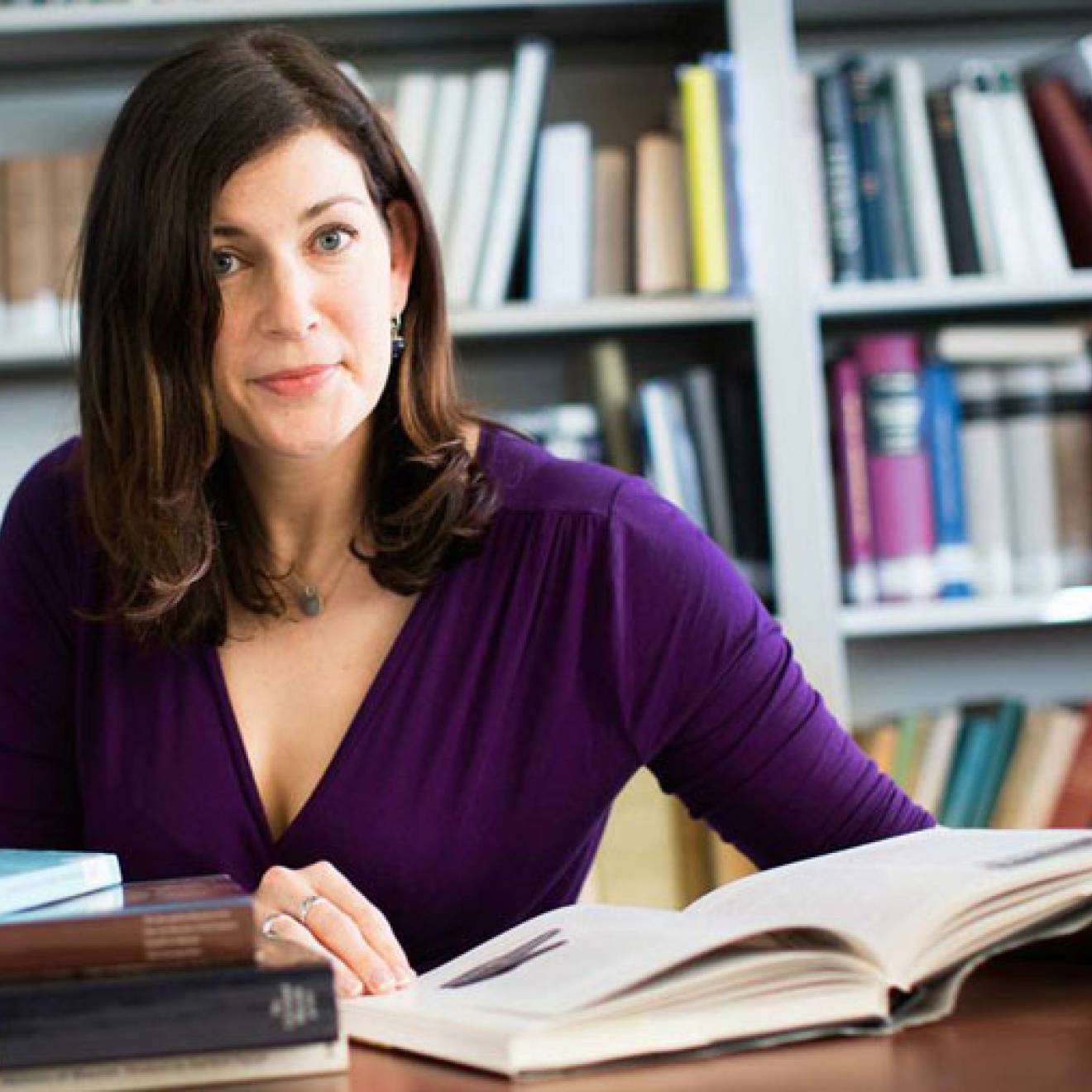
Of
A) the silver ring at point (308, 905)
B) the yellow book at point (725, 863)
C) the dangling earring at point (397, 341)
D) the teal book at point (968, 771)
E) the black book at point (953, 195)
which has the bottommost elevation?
the yellow book at point (725, 863)

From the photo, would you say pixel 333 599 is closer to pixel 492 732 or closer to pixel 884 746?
pixel 492 732

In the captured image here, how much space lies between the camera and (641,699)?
4.90 feet

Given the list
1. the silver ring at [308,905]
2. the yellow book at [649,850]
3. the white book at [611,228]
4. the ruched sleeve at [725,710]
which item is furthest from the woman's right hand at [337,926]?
the white book at [611,228]

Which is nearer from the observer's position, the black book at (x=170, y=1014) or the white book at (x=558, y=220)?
the black book at (x=170, y=1014)

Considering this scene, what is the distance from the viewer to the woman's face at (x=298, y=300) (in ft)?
4.74

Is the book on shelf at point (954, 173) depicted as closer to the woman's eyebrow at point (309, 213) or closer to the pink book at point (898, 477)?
the pink book at point (898, 477)

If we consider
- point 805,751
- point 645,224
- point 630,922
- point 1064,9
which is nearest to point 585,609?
point 805,751

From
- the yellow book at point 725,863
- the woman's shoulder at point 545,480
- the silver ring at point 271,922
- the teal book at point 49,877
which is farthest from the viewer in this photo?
the yellow book at point 725,863

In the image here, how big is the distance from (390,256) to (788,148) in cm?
99

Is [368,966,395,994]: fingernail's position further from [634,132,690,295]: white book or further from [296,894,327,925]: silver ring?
[634,132,690,295]: white book

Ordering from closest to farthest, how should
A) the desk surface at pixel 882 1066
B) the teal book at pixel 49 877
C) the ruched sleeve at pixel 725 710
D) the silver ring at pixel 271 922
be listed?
the desk surface at pixel 882 1066, the teal book at pixel 49 877, the silver ring at pixel 271 922, the ruched sleeve at pixel 725 710

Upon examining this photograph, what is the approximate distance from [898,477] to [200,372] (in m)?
1.27

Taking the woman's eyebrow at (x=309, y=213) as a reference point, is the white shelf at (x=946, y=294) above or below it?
below

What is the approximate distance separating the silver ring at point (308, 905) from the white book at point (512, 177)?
56.4 inches
